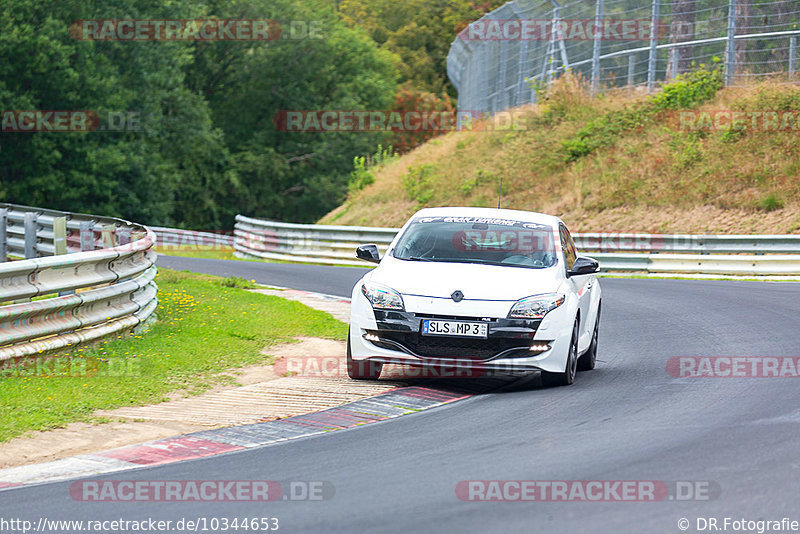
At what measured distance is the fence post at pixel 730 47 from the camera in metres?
26.9

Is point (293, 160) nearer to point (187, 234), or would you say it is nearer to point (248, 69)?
point (248, 69)

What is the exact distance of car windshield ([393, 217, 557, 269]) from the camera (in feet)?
34.3

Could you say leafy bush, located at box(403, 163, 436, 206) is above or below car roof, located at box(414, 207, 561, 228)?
above

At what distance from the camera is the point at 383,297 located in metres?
9.70

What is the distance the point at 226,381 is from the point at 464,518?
4.96 m

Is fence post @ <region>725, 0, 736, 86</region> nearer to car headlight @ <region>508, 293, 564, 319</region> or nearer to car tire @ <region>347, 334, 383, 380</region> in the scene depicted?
car headlight @ <region>508, 293, 564, 319</region>

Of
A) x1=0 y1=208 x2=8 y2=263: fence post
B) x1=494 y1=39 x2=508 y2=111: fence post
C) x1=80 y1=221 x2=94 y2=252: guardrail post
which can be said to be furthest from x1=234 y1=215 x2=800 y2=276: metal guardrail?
x1=80 y1=221 x2=94 y2=252: guardrail post

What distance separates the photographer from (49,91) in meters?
48.5

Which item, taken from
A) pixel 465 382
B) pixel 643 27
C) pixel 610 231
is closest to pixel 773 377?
pixel 465 382

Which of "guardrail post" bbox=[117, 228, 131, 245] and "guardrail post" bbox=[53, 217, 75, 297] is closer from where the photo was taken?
"guardrail post" bbox=[117, 228, 131, 245]

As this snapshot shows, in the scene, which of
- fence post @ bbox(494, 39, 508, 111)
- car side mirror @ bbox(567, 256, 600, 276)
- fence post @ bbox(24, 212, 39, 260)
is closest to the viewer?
car side mirror @ bbox(567, 256, 600, 276)
